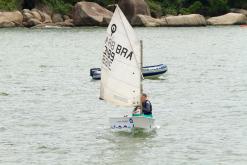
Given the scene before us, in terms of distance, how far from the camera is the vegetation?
13425 cm

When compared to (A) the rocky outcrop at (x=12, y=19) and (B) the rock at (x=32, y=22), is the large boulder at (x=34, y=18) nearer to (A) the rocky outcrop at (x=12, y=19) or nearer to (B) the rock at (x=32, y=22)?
(B) the rock at (x=32, y=22)

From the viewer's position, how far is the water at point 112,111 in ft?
115

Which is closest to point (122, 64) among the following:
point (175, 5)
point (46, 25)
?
point (46, 25)

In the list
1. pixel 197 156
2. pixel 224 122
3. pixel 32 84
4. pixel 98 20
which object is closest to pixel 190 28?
pixel 98 20

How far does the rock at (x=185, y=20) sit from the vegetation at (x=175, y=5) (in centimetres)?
755

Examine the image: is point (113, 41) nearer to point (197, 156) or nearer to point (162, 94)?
point (197, 156)

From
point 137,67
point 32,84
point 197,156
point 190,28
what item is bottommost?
point 190,28

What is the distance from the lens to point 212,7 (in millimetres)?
139250

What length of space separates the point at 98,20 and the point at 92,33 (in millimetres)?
8099

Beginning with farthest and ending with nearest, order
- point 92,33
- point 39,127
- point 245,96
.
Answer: point 92,33 < point 245,96 < point 39,127

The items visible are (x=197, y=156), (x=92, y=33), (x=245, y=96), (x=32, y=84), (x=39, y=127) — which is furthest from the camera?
(x=92, y=33)

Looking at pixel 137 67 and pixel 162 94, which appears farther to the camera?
pixel 162 94

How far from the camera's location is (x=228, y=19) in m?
131

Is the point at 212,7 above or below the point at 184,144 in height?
below
